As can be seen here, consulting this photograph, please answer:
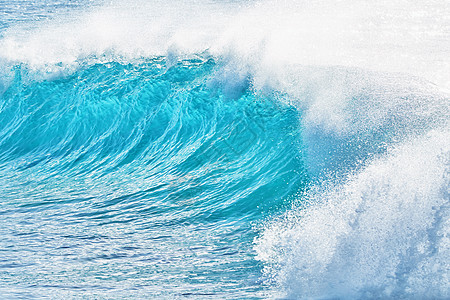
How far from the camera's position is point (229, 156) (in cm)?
834

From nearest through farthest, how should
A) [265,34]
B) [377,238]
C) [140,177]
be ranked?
[377,238]
[140,177]
[265,34]

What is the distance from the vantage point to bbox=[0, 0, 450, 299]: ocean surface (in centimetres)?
539

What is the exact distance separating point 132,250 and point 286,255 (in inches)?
76.1

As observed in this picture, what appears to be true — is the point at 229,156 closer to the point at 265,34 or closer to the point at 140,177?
the point at 140,177

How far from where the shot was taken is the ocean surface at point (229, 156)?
539cm

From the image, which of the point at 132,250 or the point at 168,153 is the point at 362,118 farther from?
the point at 132,250

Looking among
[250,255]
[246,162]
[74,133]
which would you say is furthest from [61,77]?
[250,255]

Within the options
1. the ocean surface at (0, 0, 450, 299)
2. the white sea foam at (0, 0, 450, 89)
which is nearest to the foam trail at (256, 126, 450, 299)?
the ocean surface at (0, 0, 450, 299)

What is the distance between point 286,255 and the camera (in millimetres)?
5574

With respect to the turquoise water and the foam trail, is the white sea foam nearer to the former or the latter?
the turquoise water

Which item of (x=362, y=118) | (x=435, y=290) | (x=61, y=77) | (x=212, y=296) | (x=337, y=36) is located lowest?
(x=435, y=290)

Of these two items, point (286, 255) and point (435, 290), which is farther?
point (286, 255)

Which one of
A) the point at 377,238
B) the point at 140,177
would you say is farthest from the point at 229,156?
the point at 377,238

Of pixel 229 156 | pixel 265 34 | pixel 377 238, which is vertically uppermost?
pixel 265 34
